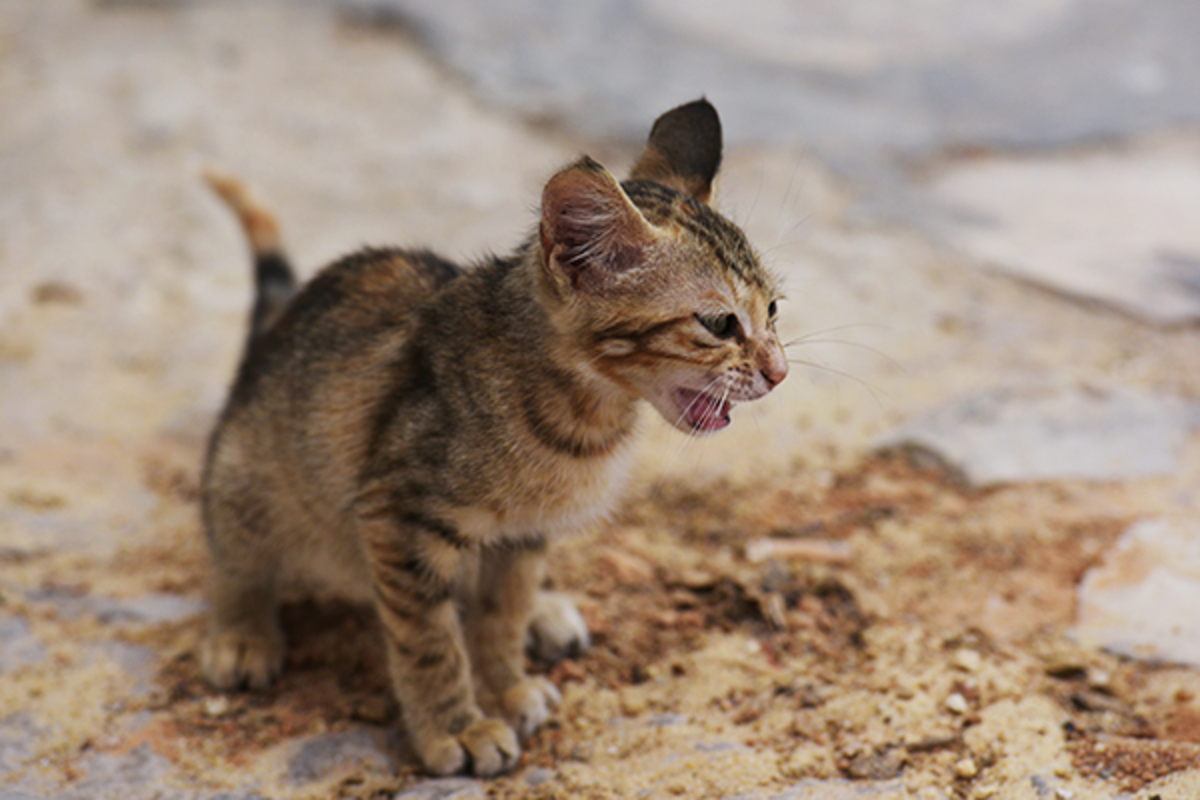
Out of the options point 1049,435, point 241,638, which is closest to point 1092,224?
point 1049,435

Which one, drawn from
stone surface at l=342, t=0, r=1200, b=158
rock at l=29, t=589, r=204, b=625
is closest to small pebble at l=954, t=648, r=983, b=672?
rock at l=29, t=589, r=204, b=625

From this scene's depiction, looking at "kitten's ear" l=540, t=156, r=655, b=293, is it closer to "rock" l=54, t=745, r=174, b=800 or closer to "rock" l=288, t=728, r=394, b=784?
"rock" l=288, t=728, r=394, b=784

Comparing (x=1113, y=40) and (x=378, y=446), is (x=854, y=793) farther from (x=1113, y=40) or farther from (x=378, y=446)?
(x=1113, y=40)

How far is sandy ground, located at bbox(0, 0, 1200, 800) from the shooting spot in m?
2.59

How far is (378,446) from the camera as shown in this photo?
2729 mm

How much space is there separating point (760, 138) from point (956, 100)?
5.23 feet

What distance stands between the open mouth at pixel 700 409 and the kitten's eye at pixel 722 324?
143 millimetres

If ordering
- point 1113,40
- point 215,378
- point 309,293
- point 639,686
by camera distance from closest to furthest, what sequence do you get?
point 639,686, point 309,293, point 215,378, point 1113,40

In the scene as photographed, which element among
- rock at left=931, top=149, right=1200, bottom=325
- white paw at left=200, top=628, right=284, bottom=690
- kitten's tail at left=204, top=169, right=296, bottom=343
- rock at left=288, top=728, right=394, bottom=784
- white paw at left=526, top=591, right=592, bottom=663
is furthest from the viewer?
rock at left=931, top=149, right=1200, bottom=325

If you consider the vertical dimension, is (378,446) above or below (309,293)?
below

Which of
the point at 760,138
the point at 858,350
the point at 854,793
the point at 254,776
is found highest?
the point at 760,138

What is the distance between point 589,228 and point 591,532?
1501mm

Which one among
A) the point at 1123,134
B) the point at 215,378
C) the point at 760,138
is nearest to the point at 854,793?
the point at 215,378

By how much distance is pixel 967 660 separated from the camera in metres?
2.81
